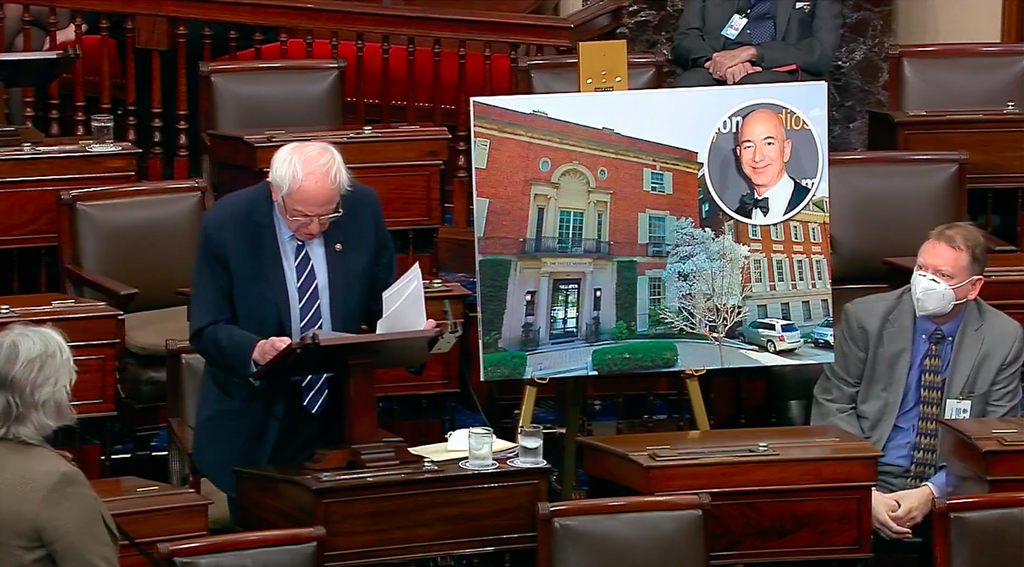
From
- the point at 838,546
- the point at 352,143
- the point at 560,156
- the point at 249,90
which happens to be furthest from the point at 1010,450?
the point at 249,90

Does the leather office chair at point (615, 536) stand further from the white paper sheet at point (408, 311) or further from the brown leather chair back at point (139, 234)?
the brown leather chair back at point (139, 234)

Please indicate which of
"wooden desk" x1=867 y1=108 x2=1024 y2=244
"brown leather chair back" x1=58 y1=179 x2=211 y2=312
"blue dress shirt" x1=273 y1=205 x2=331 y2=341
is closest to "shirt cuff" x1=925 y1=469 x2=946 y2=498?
"blue dress shirt" x1=273 y1=205 x2=331 y2=341

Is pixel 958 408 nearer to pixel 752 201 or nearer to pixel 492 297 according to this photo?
pixel 752 201

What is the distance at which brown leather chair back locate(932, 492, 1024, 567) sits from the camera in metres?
3.24

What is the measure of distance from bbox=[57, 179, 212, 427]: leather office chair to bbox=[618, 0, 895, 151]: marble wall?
2.80m

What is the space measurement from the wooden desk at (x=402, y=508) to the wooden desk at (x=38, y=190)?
6.22 feet

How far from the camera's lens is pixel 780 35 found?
590 cm

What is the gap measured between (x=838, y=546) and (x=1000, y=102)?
9.32ft

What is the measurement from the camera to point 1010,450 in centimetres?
347

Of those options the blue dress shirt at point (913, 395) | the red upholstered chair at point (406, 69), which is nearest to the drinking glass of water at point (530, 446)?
the blue dress shirt at point (913, 395)

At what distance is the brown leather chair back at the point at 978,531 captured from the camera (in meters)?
3.24

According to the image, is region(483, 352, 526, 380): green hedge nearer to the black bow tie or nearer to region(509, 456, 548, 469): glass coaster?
region(509, 456, 548, 469): glass coaster

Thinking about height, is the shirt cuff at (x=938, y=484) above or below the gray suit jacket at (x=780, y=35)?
below

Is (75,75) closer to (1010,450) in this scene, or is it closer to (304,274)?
(304,274)
